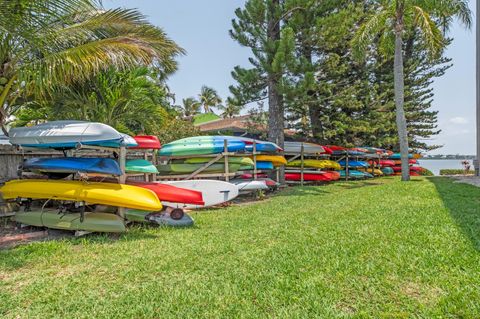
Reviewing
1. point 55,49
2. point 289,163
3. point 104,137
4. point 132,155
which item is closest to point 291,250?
point 104,137

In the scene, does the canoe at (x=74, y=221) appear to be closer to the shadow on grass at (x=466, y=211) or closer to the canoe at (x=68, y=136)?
the canoe at (x=68, y=136)

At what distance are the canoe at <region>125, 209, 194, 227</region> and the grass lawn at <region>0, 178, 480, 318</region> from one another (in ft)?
1.02

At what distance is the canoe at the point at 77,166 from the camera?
5.13m

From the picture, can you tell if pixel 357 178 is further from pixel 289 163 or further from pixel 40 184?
pixel 40 184

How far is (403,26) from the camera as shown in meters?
12.0

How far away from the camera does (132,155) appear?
8281mm

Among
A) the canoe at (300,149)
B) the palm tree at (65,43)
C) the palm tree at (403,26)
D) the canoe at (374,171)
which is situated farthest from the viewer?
the canoe at (374,171)

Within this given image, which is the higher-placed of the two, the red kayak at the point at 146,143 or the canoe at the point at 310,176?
the red kayak at the point at 146,143

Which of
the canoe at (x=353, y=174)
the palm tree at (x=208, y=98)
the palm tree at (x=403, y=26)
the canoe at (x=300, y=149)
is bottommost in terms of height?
the canoe at (x=353, y=174)

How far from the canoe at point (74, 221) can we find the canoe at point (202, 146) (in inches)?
157

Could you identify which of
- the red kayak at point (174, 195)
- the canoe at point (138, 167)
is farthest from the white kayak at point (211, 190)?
the red kayak at point (174, 195)

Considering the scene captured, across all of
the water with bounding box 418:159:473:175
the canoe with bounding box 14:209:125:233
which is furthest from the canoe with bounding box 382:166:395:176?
the canoe with bounding box 14:209:125:233

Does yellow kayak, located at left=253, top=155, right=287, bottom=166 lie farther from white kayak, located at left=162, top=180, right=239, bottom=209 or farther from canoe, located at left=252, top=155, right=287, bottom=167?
white kayak, located at left=162, top=180, right=239, bottom=209

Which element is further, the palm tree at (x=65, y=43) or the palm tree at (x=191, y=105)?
the palm tree at (x=191, y=105)
